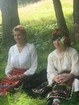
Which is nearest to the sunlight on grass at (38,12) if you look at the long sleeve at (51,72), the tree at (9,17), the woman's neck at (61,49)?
the tree at (9,17)

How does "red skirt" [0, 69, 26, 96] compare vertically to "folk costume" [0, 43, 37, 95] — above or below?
below

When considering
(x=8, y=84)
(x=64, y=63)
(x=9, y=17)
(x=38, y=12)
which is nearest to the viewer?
(x=64, y=63)

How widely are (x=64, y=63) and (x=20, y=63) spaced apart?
1076 mm

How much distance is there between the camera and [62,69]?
7.50 meters

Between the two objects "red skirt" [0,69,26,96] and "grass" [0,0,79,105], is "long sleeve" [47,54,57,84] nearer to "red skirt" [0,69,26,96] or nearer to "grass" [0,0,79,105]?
"grass" [0,0,79,105]

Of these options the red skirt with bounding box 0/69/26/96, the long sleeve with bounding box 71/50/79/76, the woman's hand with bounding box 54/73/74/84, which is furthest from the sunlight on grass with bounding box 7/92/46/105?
the long sleeve with bounding box 71/50/79/76

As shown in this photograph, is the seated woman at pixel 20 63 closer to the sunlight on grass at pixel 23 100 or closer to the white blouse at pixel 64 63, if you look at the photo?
the sunlight on grass at pixel 23 100

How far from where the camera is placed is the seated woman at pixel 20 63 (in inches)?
313

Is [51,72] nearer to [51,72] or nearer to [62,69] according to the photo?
[51,72]

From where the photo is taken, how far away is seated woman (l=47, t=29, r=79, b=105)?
23.1 ft

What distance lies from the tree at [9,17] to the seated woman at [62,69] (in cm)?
533

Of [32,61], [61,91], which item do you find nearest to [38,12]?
[32,61]

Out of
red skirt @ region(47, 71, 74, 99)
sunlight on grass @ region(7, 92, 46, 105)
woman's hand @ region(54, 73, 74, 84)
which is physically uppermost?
woman's hand @ region(54, 73, 74, 84)

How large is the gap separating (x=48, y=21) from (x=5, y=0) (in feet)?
16.2
